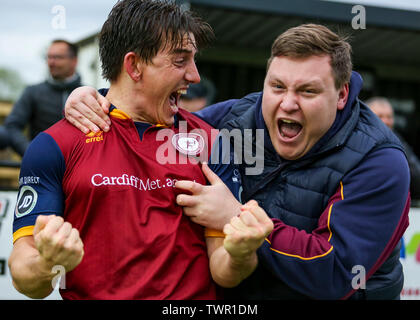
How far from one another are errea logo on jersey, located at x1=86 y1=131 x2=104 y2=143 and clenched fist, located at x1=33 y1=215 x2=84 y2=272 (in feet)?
1.93

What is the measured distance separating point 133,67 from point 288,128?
88cm

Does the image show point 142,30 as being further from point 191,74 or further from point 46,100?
point 46,100

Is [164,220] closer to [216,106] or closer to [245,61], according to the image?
[216,106]

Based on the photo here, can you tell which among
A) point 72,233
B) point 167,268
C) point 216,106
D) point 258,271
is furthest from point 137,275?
point 216,106

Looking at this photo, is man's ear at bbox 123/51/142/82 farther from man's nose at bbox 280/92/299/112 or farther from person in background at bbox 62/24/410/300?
man's nose at bbox 280/92/299/112

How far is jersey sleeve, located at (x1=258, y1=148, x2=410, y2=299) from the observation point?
2.58 meters

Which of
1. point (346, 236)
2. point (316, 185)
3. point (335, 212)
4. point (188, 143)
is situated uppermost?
point (188, 143)

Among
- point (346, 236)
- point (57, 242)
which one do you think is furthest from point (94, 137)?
point (346, 236)

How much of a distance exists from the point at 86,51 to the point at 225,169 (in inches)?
315

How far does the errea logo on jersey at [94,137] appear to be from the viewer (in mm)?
2598

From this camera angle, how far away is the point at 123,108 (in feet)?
9.14

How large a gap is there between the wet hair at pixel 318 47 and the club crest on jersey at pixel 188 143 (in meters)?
0.60

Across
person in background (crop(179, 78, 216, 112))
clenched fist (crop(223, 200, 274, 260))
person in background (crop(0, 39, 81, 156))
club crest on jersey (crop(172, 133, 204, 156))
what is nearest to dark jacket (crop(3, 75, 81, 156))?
person in background (crop(0, 39, 81, 156))

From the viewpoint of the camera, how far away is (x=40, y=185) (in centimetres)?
247
